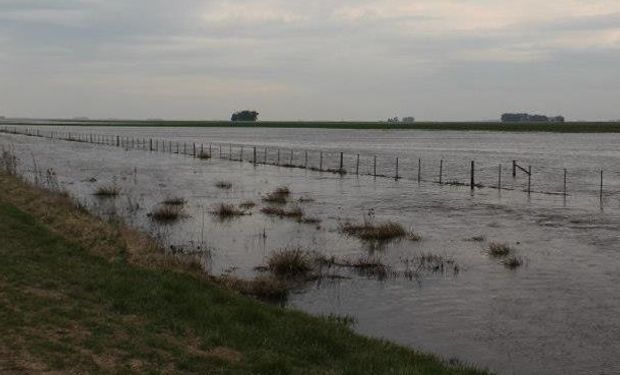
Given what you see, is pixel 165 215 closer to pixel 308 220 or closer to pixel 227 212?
pixel 227 212

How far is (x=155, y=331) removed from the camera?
11.6 m

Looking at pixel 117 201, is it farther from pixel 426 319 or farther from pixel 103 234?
pixel 426 319

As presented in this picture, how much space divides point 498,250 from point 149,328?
1704cm

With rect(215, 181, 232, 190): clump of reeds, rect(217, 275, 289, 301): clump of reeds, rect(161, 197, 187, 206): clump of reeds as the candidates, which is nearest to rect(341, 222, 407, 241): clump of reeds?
rect(217, 275, 289, 301): clump of reeds

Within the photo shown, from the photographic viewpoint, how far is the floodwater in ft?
50.6

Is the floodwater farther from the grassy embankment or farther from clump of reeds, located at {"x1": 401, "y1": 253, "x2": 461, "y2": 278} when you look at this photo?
the grassy embankment

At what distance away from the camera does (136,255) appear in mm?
18812

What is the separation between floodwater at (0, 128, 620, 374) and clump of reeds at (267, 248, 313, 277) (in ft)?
2.47

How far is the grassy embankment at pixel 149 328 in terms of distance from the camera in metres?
9.91

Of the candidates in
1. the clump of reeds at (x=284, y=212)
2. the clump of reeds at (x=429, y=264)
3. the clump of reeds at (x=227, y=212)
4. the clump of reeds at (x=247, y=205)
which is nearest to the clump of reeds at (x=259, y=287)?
the clump of reeds at (x=429, y=264)

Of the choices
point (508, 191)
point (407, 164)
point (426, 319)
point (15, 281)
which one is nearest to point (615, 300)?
Answer: point (426, 319)

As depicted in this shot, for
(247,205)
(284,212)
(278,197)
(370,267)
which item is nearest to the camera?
(370,267)

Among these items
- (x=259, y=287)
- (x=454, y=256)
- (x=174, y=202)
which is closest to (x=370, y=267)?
(x=454, y=256)

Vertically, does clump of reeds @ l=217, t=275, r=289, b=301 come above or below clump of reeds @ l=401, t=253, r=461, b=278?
above
